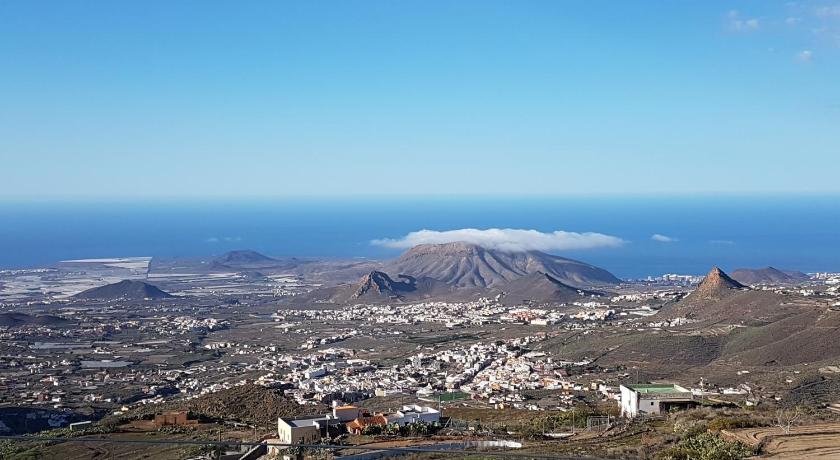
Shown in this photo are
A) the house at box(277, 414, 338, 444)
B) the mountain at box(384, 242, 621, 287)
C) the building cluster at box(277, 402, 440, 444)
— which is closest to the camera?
the house at box(277, 414, 338, 444)

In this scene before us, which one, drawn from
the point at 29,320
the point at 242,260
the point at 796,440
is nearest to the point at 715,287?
the point at 796,440

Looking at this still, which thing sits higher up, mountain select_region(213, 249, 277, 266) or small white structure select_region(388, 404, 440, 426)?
small white structure select_region(388, 404, 440, 426)

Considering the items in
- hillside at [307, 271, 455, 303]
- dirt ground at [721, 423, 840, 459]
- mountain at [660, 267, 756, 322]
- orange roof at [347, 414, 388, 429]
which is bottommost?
hillside at [307, 271, 455, 303]

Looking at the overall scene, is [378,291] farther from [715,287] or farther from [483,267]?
[715,287]

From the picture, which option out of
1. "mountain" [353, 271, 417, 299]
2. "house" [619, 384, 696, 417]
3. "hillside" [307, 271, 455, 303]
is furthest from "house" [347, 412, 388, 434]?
"mountain" [353, 271, 417, 299]

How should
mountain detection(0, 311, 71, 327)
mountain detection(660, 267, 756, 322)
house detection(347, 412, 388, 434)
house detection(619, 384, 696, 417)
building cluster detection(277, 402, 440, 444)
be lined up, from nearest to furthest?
building cluster detection(277, 402, 440, 444), house detection(347, 412, 388, 434), house detection(619, 384, 696, 417), mountain detection(660, 267, 756, 322), mountain detection(0, 311, 71, 327)

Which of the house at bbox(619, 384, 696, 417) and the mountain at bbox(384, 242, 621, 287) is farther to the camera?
the mountain at bbox(384, 242, 621, 287)

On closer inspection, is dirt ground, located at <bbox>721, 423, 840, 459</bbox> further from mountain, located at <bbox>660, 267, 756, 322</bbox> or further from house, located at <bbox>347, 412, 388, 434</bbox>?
mountain, located at <bbox>660, 267, 756, 322</bbox>
